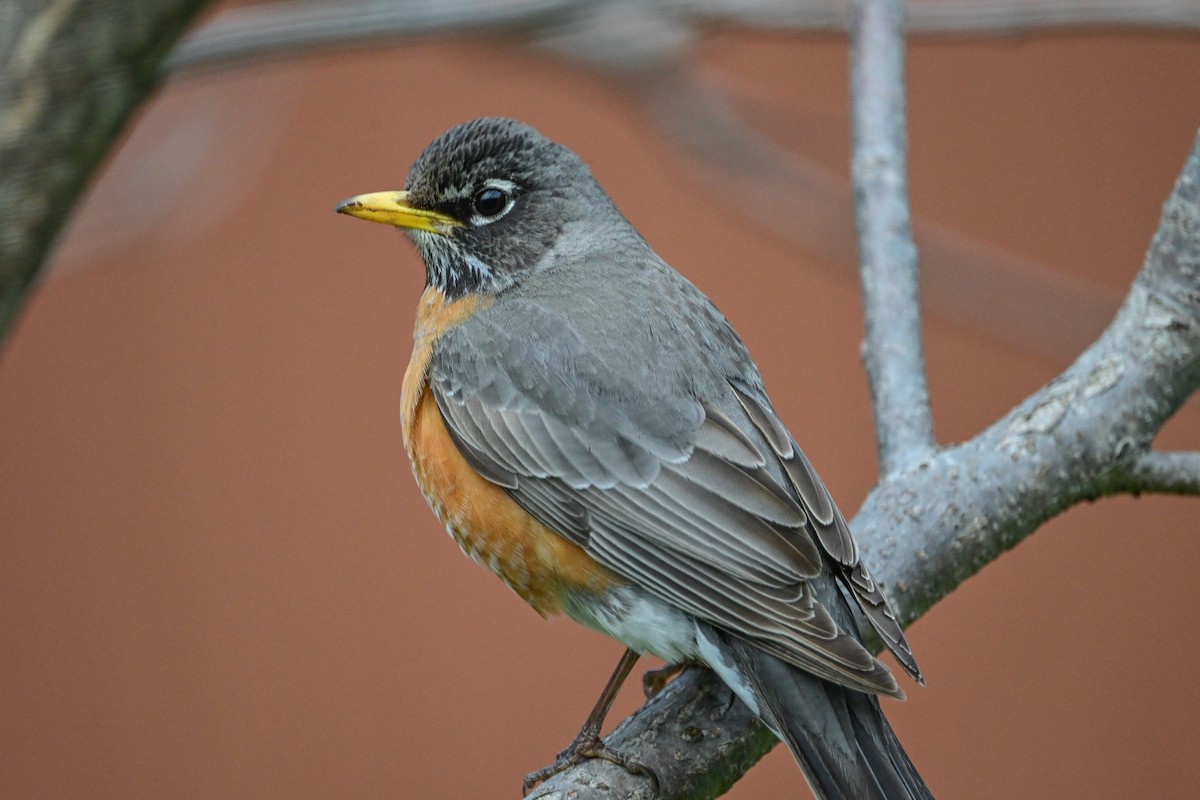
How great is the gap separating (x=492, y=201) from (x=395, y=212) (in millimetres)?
246

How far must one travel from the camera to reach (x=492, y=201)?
2.75 metres

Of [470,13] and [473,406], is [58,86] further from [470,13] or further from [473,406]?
[470,13]

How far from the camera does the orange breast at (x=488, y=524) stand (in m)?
2.20

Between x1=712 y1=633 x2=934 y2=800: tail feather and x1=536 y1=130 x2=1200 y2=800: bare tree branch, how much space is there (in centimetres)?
16

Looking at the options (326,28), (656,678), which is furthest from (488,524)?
(326,28)

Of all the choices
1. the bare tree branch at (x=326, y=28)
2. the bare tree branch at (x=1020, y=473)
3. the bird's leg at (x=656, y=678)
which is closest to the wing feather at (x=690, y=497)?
the bare tree branch at (x=1020, y=473)

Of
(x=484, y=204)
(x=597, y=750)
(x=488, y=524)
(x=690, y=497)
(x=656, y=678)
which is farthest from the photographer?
(x=484, y=204)

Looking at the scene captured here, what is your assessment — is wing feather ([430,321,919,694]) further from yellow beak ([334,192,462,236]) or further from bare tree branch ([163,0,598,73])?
bare tree branch ([163,0,598,73])

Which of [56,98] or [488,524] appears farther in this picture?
[488,524]

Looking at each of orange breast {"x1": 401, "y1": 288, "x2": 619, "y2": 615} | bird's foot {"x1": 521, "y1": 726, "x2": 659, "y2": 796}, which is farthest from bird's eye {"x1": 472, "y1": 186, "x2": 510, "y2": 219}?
bird's foot {"x1": 521, "y1": 726, "x2": 659, "y2": 796}

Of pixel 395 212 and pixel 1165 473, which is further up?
pixel 395 212

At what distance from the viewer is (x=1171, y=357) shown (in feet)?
7.95

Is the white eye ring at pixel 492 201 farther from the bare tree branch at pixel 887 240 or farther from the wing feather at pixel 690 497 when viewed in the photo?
the bare tree branch at pixel 887 240

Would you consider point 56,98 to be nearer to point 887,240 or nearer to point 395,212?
point 395,212
